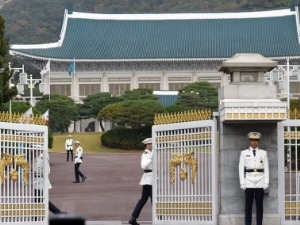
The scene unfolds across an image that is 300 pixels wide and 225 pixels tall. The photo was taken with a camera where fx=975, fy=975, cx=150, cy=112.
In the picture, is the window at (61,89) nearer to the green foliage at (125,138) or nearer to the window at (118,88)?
the window at (118,88)

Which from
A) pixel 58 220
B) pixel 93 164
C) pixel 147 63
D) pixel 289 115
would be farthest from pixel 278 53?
pixel 58 220

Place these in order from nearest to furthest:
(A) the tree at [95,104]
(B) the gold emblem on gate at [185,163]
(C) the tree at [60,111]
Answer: (B) the gold emblem on gate at [185,163] → (C) the tree at [60,111] → (A) the tree at [95,104]

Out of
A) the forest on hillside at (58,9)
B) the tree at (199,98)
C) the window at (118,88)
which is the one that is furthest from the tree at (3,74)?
the forest on hillside at (58,9)

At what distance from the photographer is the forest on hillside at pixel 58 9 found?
98125mm

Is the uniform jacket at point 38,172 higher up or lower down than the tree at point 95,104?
lower down

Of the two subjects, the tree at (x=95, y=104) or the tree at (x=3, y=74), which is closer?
the tree at (x=3, y=74)

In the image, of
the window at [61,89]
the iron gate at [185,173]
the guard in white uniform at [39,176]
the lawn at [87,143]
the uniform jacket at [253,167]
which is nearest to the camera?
the uniform jacket at [253,167]

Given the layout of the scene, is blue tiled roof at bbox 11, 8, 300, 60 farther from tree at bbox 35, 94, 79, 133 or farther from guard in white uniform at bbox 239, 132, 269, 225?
guard in white uniform at bbox 239, 132, 269, 225

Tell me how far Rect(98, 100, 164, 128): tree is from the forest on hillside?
152ft

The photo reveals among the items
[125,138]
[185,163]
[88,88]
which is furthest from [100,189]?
[88,88]

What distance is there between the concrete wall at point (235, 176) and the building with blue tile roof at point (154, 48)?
2013 inches

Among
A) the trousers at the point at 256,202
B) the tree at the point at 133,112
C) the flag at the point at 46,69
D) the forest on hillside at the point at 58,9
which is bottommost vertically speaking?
the trousers at the point at 256,202

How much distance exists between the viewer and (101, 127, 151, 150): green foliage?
149 ft

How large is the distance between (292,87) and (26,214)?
171ft
